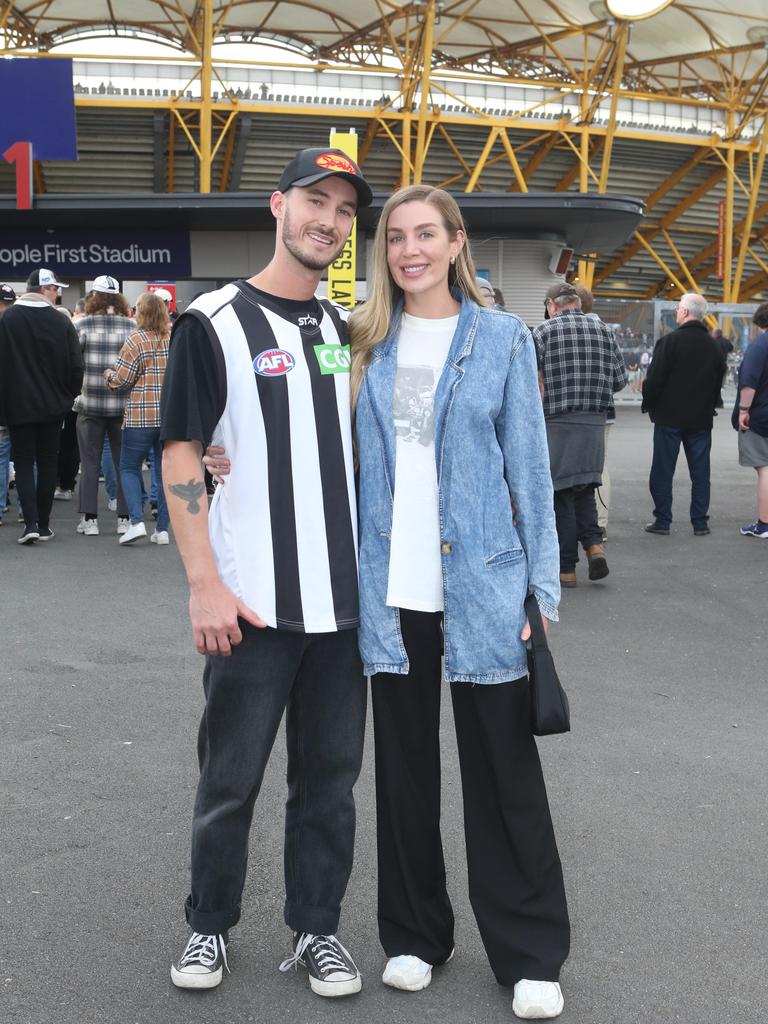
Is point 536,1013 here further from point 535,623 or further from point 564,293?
point 564,293

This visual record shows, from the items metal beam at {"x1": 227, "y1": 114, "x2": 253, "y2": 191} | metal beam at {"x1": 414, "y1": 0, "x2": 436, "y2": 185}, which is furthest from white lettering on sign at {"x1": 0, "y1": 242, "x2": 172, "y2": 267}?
metal beam at {"x1": 227, "y1": 114, "x2": 253, "y2": 191}

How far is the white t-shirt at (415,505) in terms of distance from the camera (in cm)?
266

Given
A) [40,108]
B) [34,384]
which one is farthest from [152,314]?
[40,108]

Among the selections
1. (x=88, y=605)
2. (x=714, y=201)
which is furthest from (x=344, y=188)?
(x=714, y=201)

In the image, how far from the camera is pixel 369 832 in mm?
3730

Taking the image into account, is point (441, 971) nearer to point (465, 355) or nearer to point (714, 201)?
point (465, 355)

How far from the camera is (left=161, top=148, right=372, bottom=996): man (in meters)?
2.59

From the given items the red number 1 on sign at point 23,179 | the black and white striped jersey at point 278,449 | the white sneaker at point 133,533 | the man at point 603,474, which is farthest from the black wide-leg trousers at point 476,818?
the red number 1 on sign at point 23,179

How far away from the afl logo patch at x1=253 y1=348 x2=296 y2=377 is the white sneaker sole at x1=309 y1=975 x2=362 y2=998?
4.72 ft

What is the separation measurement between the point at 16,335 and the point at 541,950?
7635mm

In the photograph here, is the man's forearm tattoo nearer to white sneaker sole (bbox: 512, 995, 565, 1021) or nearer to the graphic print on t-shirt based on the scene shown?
the graphic print on t-shirt

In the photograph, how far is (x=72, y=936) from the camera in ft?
9.86

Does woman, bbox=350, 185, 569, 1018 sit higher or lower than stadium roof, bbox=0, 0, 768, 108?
lower

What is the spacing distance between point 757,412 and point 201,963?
815 centimetres
